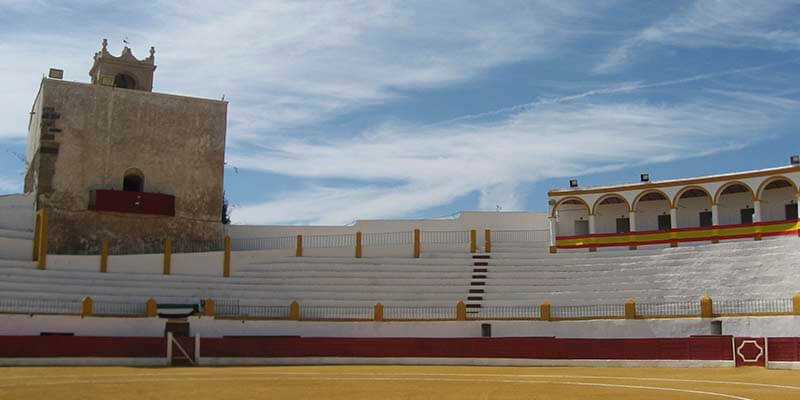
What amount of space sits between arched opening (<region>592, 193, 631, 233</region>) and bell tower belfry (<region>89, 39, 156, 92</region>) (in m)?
21.9

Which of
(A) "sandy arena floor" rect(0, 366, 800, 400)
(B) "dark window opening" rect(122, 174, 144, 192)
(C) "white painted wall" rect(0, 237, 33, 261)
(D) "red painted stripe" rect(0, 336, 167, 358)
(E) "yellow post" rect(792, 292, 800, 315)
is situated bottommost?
(A) "sandy arena floor" rect(0, 366, 800, 400)

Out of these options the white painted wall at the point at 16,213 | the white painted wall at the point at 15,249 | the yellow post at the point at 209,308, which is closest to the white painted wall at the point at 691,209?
the yellow post at the point at 209,308

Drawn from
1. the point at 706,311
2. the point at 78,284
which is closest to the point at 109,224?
the point at 78,284

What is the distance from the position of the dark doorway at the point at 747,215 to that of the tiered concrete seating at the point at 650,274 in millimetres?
3654

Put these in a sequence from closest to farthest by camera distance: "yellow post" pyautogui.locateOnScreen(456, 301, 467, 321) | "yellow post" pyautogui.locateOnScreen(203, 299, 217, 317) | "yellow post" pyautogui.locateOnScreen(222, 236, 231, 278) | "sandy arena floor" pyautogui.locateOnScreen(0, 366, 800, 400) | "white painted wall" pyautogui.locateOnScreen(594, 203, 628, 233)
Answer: "sandy arena floor" pyautogui.locateOnScreen(0, 366, 800, 400), "yellow post" pyautogui.locateOnScreen(203, 299, 217, 317), "yellow post" pyautogui.locateOnScreen(456, 301, 467, 321), "yellow post" pyautogui.locateOnScreen(222, 236, 231, 278), "white painted wall" pyautogui.locateOnScreen(594, 203, 628, 233)

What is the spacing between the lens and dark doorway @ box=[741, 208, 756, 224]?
4086cm

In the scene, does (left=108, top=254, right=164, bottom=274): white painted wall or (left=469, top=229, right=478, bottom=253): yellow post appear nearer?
(left=108, top=254, right=164, bottom=274): white painted wall

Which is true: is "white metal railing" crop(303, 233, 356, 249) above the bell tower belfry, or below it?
below

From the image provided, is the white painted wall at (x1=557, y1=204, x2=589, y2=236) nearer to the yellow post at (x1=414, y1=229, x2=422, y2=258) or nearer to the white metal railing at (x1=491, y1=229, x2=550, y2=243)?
the white metal railing at (x1=491, y1=229, x2=550, y2=243)

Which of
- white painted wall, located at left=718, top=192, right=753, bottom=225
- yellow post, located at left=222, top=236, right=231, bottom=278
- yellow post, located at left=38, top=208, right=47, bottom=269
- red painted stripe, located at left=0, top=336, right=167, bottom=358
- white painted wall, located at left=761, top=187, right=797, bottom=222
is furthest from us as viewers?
white painted wall, located at left=718, top=192, right=753, bottom=225

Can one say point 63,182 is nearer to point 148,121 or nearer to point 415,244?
point 148,121

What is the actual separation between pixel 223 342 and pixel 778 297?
1934cm

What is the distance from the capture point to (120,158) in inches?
1609

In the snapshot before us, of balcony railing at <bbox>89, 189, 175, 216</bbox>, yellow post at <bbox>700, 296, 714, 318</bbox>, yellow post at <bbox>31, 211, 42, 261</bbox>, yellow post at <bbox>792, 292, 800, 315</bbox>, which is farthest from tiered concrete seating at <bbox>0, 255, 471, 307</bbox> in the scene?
yellow post at <bbox>792, 292, 800, 315</bbox>
